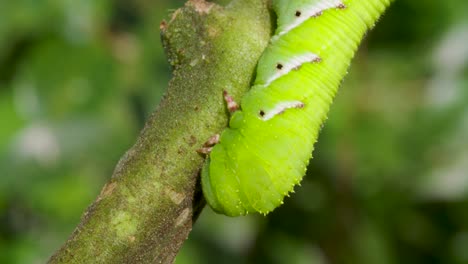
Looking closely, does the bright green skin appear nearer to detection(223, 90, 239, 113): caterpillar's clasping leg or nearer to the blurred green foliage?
detection(223, 90, 239, 113): caterpillar's clasping leg

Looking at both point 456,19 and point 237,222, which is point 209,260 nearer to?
point 237,222

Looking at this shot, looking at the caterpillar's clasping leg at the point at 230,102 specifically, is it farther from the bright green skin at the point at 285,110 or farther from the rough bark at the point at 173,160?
the bright green skin at the point at 285,110

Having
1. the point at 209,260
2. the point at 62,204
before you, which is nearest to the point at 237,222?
the point at 209,260

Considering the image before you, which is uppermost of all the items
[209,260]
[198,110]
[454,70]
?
[198,110]

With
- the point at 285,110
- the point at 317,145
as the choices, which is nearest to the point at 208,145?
the point at 285,110

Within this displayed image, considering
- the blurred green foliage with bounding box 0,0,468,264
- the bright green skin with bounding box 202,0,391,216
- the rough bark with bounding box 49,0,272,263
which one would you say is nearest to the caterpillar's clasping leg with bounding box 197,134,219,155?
the rough bark with bounding box 49,0,272,263

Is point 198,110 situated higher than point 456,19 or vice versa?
point 198,110
